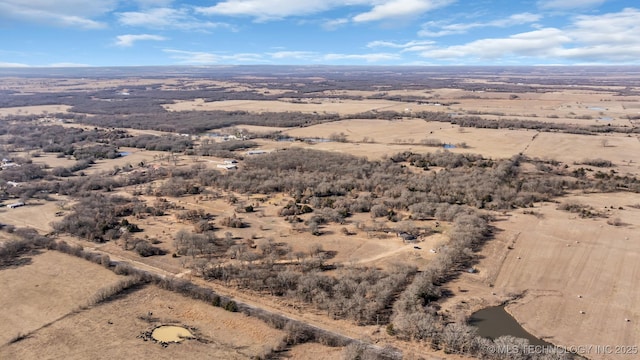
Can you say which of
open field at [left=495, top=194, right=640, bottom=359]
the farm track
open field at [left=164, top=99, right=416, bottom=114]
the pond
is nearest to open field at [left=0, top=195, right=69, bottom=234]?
the farm track

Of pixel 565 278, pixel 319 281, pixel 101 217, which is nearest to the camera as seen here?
pixel 319 281

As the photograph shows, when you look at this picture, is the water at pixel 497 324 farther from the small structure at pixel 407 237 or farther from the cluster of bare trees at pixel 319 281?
the small structure at pixel 407 237

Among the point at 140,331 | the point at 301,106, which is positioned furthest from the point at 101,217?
the point at 301,106

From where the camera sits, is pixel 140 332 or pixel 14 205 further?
pixel 14 205

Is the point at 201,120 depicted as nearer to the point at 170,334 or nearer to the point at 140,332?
the point at 140,332

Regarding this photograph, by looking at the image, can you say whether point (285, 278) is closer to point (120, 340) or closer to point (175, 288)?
point (175, 288)
